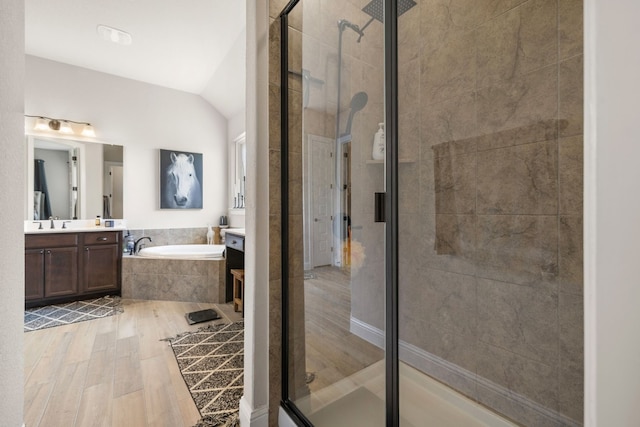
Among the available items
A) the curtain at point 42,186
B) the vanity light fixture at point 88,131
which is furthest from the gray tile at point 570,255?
the curtain at point 42,186

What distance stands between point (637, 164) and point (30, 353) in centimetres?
342

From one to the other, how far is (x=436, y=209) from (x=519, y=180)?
0.44 meters

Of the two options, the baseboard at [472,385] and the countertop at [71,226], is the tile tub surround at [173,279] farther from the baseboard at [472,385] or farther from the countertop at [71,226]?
the baseboard at [472,385]

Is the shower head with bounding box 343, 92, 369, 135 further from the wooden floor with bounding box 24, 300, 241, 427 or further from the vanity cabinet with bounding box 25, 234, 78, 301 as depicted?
the vanity cabinet with bounding box 25, 234, 78, 301

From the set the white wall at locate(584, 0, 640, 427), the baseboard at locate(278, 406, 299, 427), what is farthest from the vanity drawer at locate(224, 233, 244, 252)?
the white wall at locate(584, 0, 640, 427)

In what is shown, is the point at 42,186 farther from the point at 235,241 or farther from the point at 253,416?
the point at 253,416

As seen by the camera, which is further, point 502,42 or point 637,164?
point 502,42

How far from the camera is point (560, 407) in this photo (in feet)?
4.04

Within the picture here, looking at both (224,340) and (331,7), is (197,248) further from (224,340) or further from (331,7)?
(331,7)

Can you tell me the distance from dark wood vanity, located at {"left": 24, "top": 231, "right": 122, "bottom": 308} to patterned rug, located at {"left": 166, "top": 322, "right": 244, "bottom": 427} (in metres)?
1.80

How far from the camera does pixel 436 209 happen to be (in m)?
1.68

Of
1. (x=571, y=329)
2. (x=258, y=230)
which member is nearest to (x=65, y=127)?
(x=258, y=230)

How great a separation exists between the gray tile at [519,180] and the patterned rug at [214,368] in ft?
5.91

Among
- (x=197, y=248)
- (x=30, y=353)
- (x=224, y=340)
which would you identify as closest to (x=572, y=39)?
(x=224, y=340)
